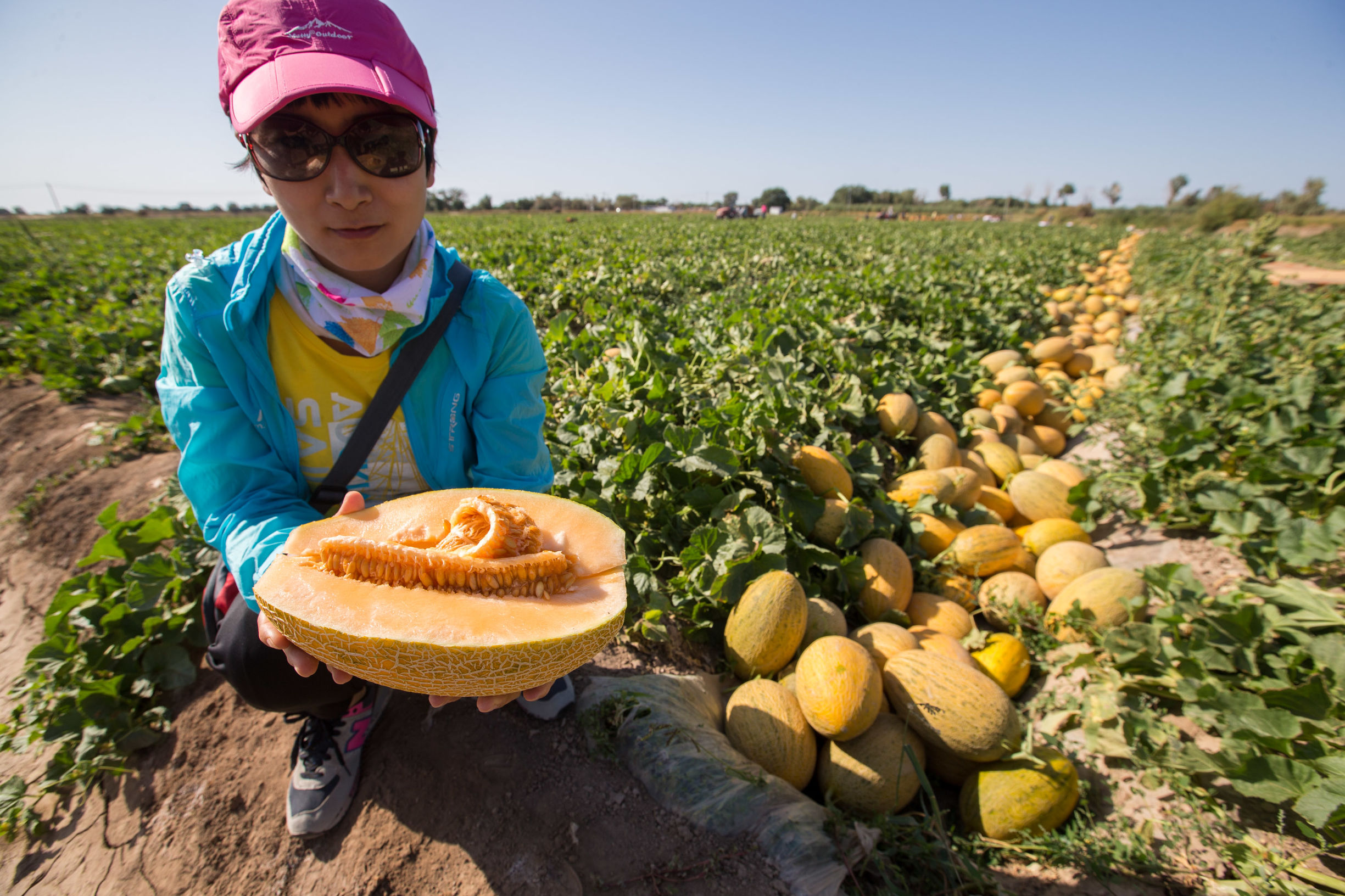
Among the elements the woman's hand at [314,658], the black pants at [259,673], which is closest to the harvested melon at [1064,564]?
the woman's hand at [314,658]

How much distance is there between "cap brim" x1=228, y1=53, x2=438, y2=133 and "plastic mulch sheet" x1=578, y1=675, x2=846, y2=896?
1.97 meters

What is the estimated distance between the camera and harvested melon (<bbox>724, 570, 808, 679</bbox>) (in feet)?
7.38

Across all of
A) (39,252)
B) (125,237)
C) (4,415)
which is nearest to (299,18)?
(4,415)

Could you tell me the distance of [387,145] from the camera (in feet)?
4.70

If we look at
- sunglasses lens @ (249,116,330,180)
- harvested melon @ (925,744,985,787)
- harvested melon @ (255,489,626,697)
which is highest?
sunglasses lens @ (249,116,330,180)

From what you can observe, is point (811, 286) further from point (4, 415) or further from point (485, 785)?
point (4, 415)

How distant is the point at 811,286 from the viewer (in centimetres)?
747

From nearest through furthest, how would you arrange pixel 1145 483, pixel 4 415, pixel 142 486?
pixel 1145 483, pixel 142 486, pixel 4 415

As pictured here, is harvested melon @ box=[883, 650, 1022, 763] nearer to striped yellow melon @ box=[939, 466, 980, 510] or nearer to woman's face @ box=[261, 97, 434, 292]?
striped yellow melon @ box=[939, 466, 980, 510]

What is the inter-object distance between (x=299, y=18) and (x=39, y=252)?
1962cm

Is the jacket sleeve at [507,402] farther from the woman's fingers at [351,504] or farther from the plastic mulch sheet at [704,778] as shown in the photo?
the plastic mulch sheet at [704,778]

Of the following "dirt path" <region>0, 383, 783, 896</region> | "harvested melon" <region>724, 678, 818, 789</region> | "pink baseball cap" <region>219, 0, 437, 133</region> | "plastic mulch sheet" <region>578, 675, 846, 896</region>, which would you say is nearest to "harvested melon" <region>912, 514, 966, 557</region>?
"harvested melon" <region>724, 678, 818, 789</region>

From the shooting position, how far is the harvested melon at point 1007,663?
2506mm

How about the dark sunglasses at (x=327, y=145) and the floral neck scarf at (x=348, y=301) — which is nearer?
the dark sunglasses at (x=327, y=145)
